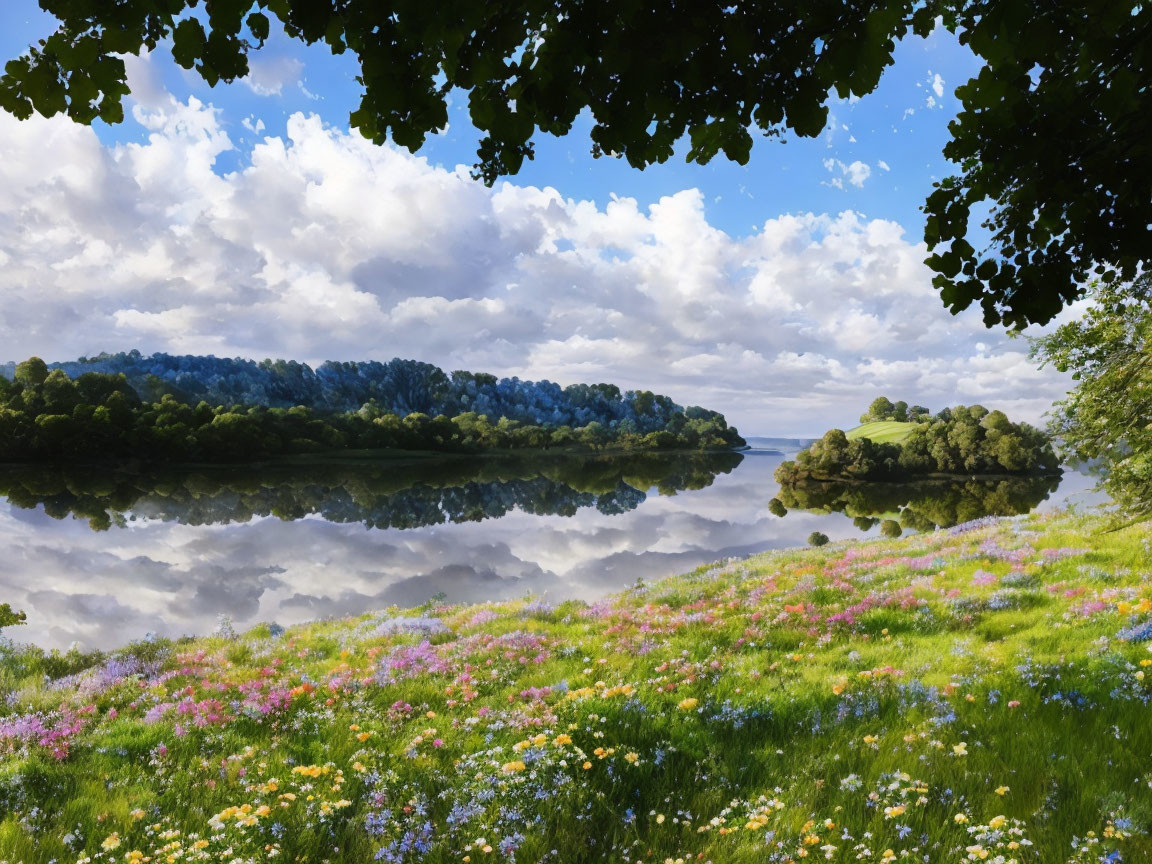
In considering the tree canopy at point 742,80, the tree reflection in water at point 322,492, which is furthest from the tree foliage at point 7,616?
the tree reflection in water at point 322,492

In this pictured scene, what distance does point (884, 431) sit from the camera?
380 feet

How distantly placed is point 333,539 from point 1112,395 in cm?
3556

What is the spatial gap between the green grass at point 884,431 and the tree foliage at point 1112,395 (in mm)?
88842

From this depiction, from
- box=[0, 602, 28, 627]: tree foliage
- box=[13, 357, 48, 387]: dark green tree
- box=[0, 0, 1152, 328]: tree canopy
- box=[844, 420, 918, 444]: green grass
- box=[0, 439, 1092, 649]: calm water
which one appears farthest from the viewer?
box=[844, 420, 918, 444]: green grass

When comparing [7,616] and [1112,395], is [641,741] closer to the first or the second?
[7,616]

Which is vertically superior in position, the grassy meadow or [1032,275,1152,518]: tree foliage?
[1032,275,1152,518]: tree foliage

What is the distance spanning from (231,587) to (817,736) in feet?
78.0

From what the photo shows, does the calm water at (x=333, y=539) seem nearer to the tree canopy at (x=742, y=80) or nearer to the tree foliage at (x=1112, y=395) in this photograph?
the tree foliage at (x=1112, y=395)

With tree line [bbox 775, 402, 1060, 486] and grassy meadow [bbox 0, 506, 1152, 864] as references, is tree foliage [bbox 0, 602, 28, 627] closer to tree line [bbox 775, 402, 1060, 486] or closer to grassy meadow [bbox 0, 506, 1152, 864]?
grassy meadow [bbox 0, 506, 1152, 864]

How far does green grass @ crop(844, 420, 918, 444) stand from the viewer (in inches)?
4076

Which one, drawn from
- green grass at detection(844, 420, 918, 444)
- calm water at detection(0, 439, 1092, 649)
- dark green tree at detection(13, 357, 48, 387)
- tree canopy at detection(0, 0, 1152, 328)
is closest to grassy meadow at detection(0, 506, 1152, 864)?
tree canopy at detection(0, 0, 1152, 328)

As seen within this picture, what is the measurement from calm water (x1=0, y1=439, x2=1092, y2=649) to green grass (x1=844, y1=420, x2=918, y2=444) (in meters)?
28.4

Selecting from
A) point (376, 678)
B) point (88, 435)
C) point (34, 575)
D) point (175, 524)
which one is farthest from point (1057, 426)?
point (88, 435)

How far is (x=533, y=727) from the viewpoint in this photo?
24.2 ft
